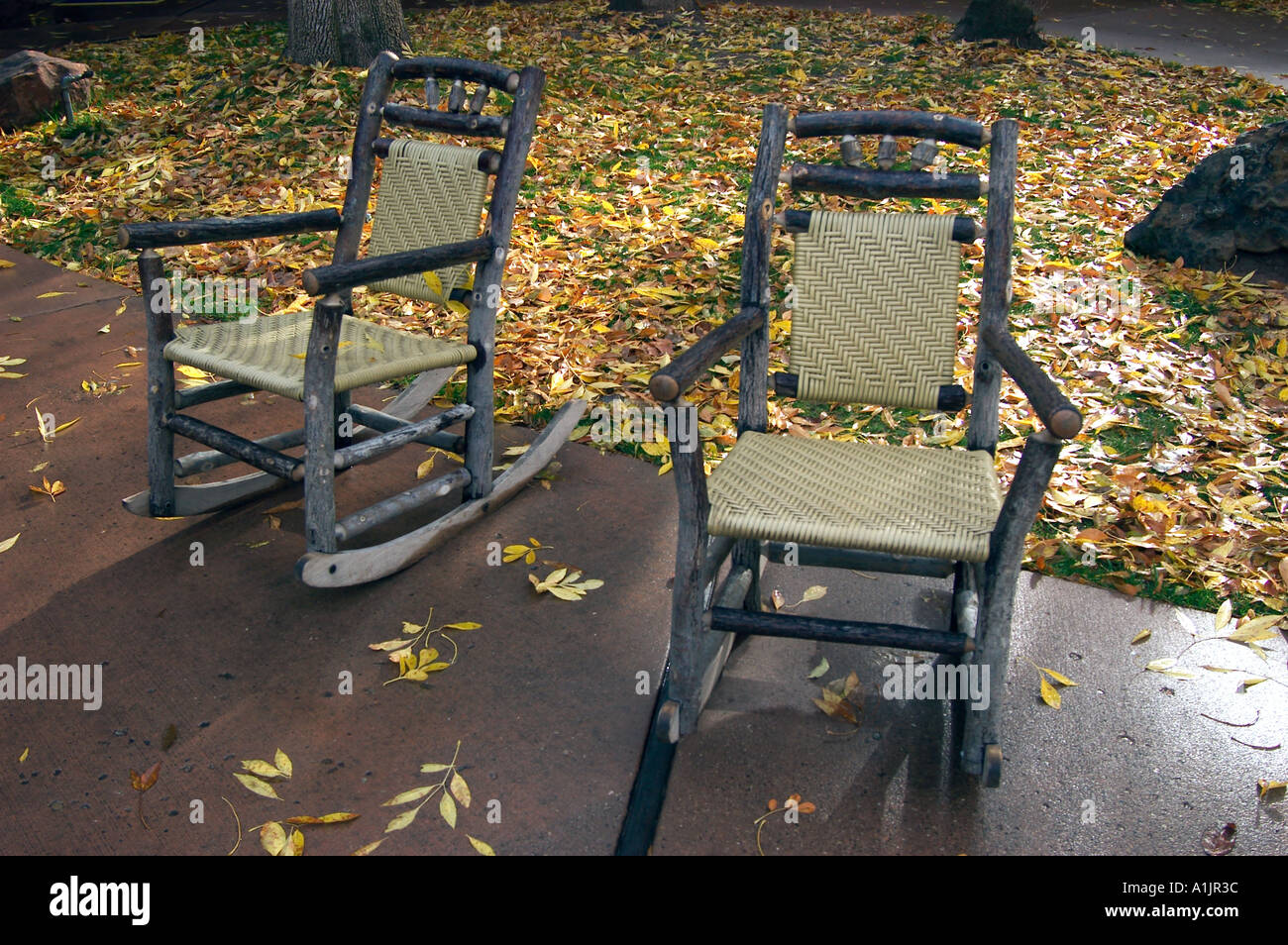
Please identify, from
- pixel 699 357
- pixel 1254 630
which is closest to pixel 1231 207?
pixel 1254 630

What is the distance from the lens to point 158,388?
3174 mm

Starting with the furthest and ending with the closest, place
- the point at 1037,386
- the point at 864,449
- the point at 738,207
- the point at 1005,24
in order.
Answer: the point at 1005,24
the point at 738,207
the point at 864,449
the point at 1037,386

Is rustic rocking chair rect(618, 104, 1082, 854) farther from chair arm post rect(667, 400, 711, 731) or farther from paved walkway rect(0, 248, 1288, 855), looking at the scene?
paved walkway rect(0, 248, 1288, 855)

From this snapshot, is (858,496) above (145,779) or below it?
above

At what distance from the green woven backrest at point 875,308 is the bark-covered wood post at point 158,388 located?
5.98ft

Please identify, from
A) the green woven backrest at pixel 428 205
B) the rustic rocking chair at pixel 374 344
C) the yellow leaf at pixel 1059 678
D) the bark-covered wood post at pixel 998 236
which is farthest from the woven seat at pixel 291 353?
the yellow leaf at pixel 1059 678

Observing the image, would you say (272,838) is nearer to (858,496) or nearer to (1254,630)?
(858,496)

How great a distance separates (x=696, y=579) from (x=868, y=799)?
0.60m

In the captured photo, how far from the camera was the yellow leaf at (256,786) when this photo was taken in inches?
91.9

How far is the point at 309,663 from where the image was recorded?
2740mm

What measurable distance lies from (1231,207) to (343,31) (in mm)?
5542

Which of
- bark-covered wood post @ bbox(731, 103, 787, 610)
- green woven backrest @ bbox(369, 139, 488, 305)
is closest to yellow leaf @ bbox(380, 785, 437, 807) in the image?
bark-covered wood post @ bbox(731, 103, 787, 610)

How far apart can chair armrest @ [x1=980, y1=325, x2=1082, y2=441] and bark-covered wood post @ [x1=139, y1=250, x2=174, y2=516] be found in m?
2.29

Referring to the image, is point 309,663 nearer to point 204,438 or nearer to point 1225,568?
point 204,438
